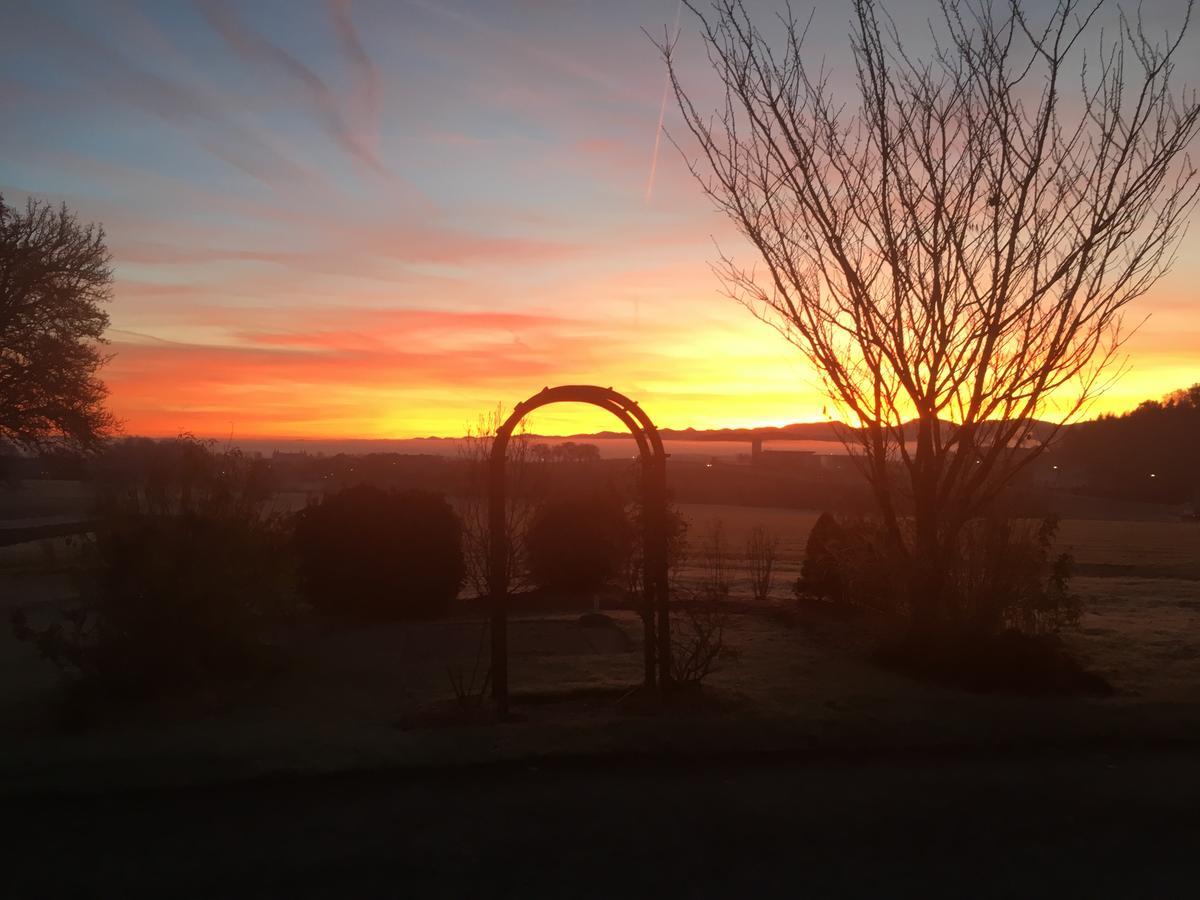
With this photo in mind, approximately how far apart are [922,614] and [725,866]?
5.27 m

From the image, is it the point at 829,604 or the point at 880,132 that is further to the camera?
the point at 829,604

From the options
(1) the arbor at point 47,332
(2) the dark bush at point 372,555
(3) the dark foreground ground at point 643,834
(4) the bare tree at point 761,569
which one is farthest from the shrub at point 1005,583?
(1) the arbor at point 47,332

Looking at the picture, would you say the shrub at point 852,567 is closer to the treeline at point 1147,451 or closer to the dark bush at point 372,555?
the dark bush at point 372,555

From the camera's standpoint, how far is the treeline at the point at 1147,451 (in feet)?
192

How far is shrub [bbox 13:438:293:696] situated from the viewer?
8.36m

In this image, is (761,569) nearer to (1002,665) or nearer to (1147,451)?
(1002,665)

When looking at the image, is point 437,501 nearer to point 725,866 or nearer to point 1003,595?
point 1003,595

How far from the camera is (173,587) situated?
8.59 metres

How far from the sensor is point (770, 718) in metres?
7.73

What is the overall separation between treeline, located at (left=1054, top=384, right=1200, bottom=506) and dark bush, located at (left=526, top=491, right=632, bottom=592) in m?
48.1

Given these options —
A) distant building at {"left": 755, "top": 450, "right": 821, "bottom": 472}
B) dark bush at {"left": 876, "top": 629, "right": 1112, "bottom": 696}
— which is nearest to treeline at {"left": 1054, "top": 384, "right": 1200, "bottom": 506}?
distant building at {"left": 755, "top": 450, "right": 821, "bottom": 472}

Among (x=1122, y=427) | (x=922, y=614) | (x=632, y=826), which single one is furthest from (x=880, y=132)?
(x=1122, y=427)

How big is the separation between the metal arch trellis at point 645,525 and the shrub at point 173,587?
2.45 m

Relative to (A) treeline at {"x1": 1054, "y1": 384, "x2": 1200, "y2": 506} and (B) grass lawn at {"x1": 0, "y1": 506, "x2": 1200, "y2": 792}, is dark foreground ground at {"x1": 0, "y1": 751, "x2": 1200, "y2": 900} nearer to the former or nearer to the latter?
(B) grass lawn at {"x1": 0, "y1": 506, "x2": 1200, "y2": 792}
